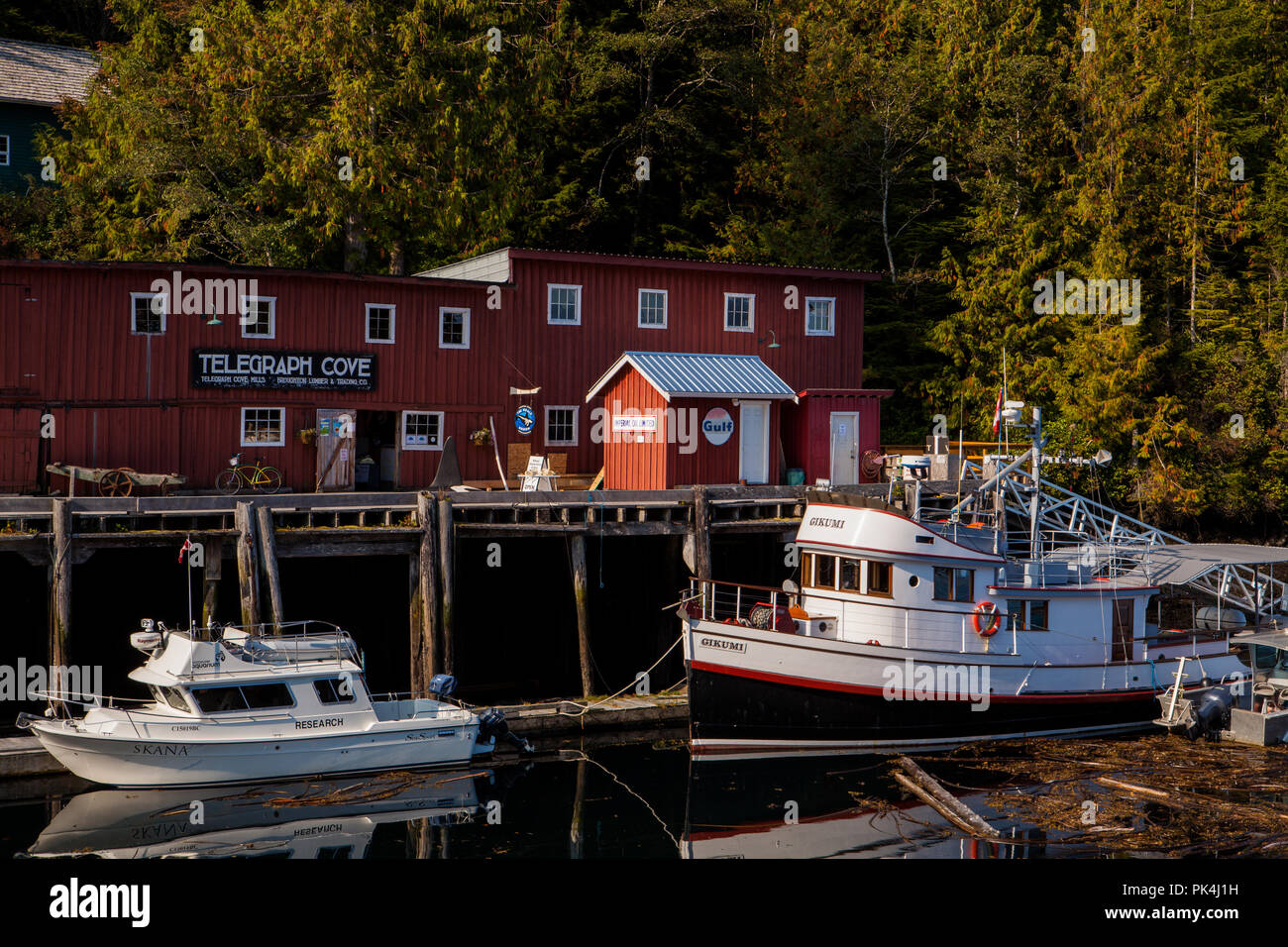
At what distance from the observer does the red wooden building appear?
26.4 meters

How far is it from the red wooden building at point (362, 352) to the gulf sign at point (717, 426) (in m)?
0.83

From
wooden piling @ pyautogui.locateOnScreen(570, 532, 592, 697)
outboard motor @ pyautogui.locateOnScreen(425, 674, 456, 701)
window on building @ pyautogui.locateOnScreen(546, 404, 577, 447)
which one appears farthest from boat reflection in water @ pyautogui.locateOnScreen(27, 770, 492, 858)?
window on building @ pyautogui.locateOnScreen(546, 404, 577, 447)

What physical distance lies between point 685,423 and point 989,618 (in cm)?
961

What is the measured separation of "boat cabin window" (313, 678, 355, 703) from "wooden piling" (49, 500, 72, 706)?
431 centimetres

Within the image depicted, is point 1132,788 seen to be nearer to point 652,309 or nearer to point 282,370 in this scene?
point 652,309

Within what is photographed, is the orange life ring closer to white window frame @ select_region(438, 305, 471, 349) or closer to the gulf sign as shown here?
the gulf sign

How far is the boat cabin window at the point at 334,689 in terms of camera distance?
20.9 metres

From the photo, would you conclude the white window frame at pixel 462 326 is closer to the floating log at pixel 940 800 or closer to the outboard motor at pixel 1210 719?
the floating log at pixel 940 800

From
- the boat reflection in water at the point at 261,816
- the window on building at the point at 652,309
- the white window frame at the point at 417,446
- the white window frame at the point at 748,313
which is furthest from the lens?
the white window frame at the point at 748,313

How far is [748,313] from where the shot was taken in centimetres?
3469

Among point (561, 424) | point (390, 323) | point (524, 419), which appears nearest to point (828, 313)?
point (561, 424)

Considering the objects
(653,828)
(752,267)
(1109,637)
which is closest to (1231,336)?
(752,267)

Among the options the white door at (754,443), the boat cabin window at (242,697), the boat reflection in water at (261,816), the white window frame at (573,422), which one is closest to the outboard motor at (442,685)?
the boat reflection in water at (261,816)

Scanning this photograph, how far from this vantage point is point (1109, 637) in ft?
81.8
